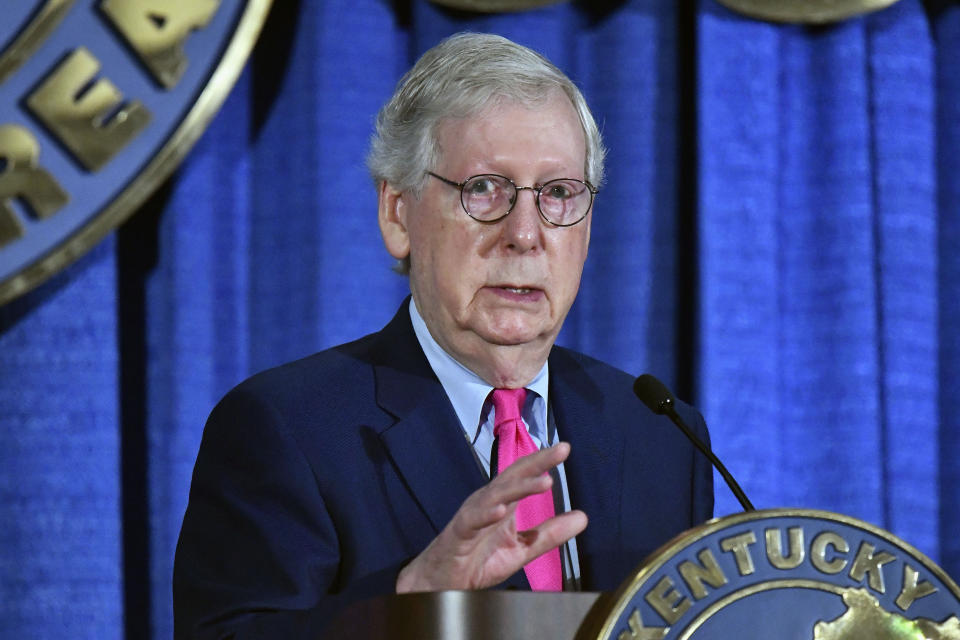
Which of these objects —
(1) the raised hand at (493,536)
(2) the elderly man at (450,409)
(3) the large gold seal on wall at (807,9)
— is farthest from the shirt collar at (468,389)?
(3) the large gold seal on wall at (807,9)

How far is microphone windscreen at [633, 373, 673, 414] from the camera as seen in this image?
1348 millimetres

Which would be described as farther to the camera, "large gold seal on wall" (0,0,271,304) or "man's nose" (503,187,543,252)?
"large gold seal on wall" (0,0,271,304)

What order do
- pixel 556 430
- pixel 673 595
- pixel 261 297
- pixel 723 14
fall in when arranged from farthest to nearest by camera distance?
pixel 723 14 < pixel 261 297 < pixel 556 430 < pixel 673 595

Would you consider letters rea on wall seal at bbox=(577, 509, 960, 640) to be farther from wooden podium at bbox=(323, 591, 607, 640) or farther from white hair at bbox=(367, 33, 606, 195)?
white hair at bbox=(367, 33, 606, 195)

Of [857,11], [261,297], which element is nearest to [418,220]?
[261,297]

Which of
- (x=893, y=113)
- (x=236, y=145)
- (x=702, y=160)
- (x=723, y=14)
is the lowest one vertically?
(x=893, y=113)

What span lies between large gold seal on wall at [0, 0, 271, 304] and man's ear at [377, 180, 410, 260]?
70 centimetres

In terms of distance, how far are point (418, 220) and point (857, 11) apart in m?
1.30

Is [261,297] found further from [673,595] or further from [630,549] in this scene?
[673,595]

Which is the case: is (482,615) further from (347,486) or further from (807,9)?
(807,9)


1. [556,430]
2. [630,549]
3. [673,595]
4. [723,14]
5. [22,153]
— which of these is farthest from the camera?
[723,14]

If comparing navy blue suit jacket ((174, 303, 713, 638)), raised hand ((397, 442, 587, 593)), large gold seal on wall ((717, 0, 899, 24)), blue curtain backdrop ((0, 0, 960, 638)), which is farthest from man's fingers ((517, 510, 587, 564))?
large gold seal on wall ((717, 0, 899, 24))

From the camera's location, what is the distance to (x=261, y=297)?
238 centimetres

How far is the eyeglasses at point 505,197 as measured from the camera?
154 cm
